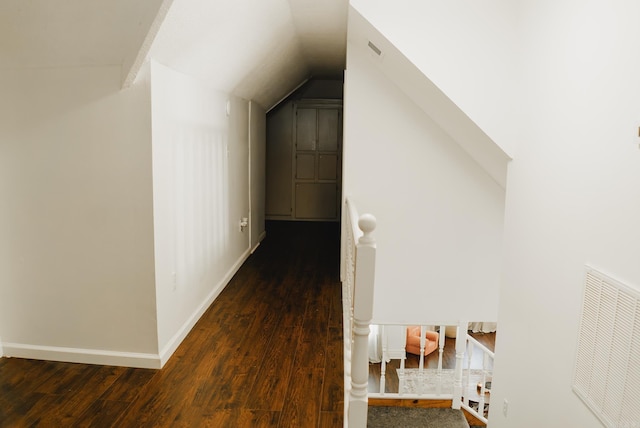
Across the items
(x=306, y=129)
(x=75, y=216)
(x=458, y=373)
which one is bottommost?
(x=458, y=373)

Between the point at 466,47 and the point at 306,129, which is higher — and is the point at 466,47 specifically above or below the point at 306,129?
above

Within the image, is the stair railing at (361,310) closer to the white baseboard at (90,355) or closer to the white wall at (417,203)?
the white baseboard at (90,355)

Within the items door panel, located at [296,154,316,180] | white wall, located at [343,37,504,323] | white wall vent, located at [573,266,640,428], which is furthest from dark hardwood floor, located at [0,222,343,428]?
door panel, located at [296,154,316,180]

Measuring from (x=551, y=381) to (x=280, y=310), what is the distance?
2315 mm

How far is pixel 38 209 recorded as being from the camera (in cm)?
287

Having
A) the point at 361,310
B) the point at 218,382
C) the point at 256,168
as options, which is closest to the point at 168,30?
the point at 361,310

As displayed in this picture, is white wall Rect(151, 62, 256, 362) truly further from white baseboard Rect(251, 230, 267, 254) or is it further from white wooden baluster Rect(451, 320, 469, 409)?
white wooden baluster Rect(451, 320, 469, 409)

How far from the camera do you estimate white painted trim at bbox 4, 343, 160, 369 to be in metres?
2.95

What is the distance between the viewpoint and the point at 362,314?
5.95ft

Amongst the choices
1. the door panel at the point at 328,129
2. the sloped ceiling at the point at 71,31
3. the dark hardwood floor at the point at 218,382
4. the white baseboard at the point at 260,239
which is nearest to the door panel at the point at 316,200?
the door panel at the point at 328,129

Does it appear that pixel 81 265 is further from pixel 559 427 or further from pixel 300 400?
pixel 559 427

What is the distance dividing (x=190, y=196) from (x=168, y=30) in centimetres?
135

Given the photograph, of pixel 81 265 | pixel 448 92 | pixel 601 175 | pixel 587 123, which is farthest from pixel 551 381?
pixel 81 265

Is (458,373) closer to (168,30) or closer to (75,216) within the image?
(75,216)
